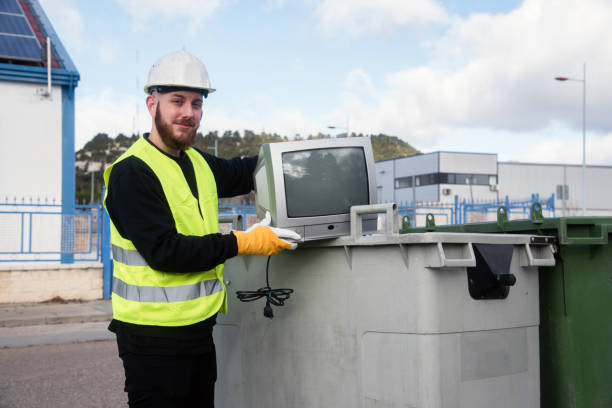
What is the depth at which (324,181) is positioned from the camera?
8.56ft

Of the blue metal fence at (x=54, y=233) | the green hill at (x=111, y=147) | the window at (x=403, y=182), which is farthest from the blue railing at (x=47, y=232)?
the green hill at (x=111, y=147)

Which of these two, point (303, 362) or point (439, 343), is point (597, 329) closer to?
point (439, 343)

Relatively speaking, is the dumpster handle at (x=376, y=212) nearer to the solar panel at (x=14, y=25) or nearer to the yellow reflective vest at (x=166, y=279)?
the yellow reflective vest at (x=166, y=279)

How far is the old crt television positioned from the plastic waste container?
0.39ft

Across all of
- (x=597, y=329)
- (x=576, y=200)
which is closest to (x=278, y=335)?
(x=597, y=329)

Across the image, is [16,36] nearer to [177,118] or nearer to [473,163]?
[177,118]

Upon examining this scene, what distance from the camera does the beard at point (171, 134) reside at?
91.4 inches

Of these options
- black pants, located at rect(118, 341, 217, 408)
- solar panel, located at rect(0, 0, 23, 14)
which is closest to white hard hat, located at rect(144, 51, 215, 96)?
black pants, located at rect(118, 341, 217, 408)

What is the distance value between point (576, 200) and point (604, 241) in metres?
54.1

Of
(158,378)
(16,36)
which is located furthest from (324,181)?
(16,36)

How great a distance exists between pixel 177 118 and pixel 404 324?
1150 mm

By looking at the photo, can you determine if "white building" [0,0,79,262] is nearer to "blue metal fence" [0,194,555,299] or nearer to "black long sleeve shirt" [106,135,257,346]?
"blue metal fence" [0,194,555,299]

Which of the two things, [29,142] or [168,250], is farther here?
[29,142]

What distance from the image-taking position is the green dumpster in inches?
99.8
